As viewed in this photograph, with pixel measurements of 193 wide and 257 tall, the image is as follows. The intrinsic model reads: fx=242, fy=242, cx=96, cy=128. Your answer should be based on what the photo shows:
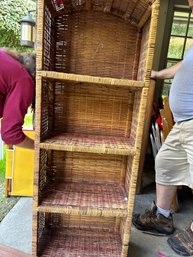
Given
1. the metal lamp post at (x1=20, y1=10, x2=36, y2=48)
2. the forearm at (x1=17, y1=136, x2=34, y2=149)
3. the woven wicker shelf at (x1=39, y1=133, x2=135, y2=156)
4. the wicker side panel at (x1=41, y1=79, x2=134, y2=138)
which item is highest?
the metal lamp post at (x1=20, y1=10, x2=36, y2=48)

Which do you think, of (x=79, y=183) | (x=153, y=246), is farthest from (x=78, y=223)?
(x=153, y=246)

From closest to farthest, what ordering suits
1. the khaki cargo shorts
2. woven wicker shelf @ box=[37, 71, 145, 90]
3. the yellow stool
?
woven wicker shelf @ box=[37, 71, 145, 90] → the khaki cargo shorts → the yellow stool

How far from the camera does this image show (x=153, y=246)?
1.52 meters

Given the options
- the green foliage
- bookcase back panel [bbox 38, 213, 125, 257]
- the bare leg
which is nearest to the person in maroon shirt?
bookcase back panel [bbox 38, 213, 125, 257]

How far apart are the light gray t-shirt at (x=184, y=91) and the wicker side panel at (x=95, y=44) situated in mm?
344

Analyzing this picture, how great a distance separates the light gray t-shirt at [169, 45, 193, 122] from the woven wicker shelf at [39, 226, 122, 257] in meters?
0.82

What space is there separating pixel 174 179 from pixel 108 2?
1.14m

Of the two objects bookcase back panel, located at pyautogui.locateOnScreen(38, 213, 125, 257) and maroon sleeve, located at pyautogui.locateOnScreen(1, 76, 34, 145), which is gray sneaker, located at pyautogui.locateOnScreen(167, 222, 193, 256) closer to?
bookcase back panel, located at pyautogui.locateOnScreen(38, 213, 125, 257)

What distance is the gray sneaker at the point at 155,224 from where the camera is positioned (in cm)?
163

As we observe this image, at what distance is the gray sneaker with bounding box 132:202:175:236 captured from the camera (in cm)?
163

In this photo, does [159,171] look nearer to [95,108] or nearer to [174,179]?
[174,179]

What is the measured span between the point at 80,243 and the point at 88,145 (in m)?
0.62

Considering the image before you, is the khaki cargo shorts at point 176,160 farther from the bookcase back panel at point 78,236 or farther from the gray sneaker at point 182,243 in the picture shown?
the bookcase back panel at point 78,236

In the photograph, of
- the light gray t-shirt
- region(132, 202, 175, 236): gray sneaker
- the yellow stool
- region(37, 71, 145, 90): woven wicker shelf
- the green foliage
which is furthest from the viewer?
the green foliage
